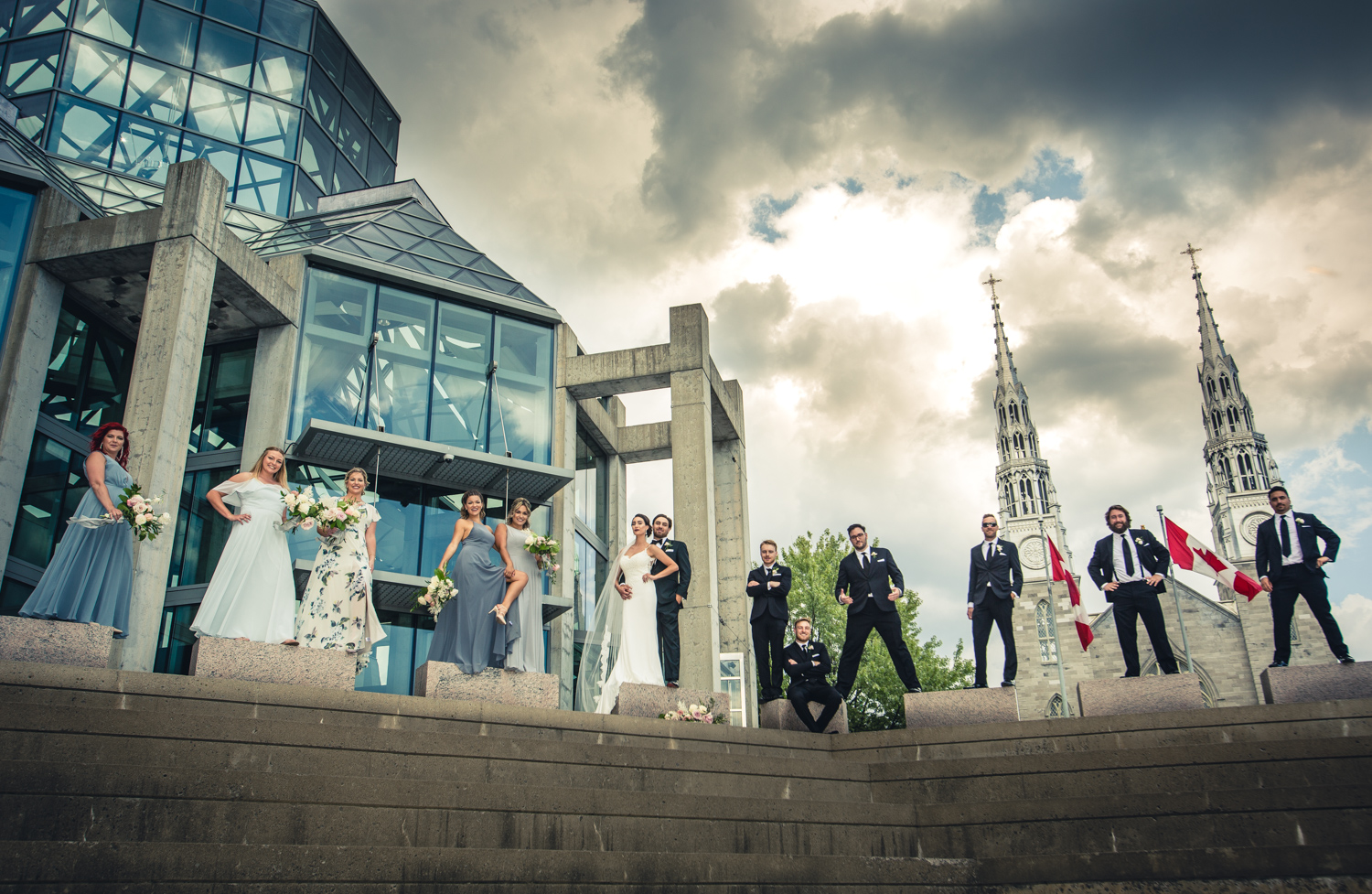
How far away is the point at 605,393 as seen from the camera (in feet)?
66.5

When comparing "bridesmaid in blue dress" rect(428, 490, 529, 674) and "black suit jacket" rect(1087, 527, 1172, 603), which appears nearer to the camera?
"bridesmaid in blue dress" rect(428, 490, 529, 674)

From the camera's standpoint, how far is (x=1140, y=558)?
9.33 m

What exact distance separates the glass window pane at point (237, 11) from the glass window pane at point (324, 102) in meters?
1.78

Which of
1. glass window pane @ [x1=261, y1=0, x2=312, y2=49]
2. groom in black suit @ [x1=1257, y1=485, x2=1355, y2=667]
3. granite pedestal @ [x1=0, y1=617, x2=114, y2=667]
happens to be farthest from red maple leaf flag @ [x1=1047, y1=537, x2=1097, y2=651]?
glass window pane @ [x1=261, y1=0, x2=312, y2=49]

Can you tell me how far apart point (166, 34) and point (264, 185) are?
4.14m

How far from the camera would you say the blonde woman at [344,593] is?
8.66 m

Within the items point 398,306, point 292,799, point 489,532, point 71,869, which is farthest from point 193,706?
point 398,306

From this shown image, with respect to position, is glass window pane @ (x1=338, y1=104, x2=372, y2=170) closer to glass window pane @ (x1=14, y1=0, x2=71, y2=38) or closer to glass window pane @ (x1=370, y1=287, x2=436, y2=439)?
glass window pane @ (x1=14, y1=0, x2=71, y2=38)

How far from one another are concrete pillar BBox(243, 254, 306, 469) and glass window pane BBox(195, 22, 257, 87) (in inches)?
338

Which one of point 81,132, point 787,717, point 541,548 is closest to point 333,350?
point 81,132

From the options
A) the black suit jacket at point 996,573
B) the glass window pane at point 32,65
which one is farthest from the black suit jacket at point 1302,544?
the glass window pane at point 32,65

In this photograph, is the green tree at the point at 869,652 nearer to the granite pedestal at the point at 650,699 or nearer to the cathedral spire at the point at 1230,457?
the granite pedestal at the point at 650,699

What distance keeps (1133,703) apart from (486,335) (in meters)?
14.4

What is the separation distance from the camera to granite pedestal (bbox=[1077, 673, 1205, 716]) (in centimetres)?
877
